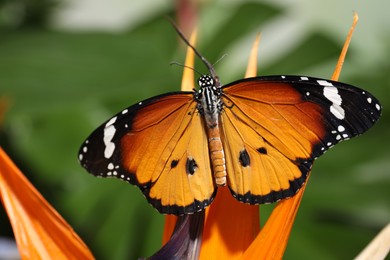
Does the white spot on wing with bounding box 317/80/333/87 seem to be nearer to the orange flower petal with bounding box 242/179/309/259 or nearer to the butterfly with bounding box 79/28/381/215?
the butterfly with bounding box 79/28/381/215

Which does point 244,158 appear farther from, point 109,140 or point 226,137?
point 109,140

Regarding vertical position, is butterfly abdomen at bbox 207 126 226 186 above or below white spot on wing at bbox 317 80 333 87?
below

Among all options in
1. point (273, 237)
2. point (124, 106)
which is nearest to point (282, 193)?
point (273, 237)

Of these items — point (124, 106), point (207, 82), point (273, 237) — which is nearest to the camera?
point (273, 237)

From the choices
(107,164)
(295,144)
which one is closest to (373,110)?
(295,144)

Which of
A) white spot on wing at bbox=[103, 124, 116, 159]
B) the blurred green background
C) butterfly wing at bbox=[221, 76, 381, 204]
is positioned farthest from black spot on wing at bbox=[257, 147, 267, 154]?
the blurred green background
